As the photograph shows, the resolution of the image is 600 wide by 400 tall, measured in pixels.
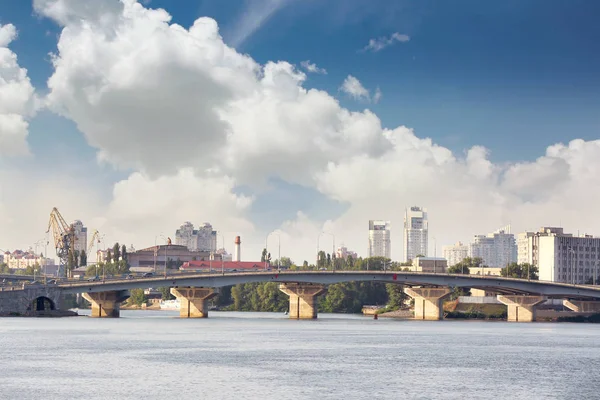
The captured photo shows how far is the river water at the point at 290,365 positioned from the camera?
7394cm

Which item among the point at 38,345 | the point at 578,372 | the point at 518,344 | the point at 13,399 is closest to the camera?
the point at 13,399

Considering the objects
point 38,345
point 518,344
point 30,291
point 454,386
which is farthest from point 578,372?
point 30,291

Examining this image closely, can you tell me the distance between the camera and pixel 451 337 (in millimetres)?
140000

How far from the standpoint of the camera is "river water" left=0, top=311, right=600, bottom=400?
243 feet

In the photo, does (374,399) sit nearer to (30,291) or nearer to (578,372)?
(578,372)

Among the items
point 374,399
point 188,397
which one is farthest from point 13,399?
point 374,399

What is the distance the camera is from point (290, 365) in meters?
92.8

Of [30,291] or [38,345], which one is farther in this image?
[30,291]

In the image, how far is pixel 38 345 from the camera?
112 m

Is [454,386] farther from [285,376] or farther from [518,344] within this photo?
[518,344]

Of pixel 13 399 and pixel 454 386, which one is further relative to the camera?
pixel 454 386

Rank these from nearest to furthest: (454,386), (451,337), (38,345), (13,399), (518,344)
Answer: (13,399)
(454,386)
(38,345)
(518,344)
(451,337)

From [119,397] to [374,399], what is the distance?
16.6 meters

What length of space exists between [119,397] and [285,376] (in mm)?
17637
